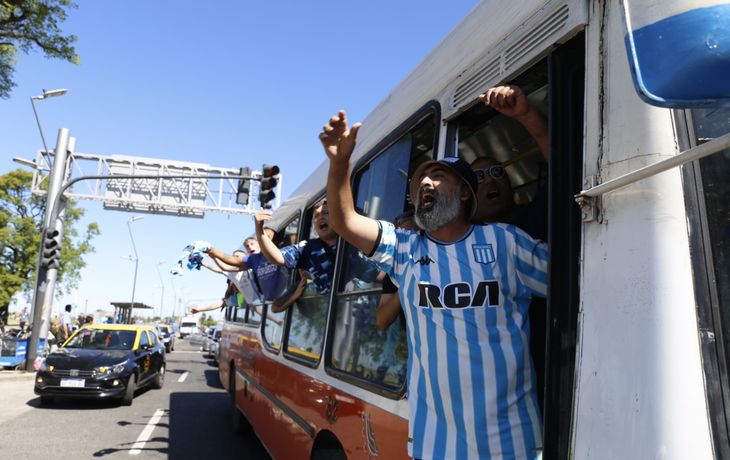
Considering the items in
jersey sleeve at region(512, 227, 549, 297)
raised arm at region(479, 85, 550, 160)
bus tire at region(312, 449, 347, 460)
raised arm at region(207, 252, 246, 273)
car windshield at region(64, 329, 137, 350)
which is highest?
raised arm at region(479, 85, 550, 160)

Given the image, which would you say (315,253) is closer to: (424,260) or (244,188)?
(424,260)

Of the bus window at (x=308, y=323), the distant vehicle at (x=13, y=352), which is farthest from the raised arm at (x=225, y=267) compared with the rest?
the distant vehicle at (x=13, y=352)

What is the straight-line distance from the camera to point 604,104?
5.16ft

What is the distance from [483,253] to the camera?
6.31ft

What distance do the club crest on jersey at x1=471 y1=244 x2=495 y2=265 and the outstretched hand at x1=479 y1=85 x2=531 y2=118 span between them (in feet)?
1.54

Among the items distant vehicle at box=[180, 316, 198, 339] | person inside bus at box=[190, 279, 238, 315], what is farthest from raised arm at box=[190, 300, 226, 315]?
distant vehicle at box=[180, 316, 198, 339]

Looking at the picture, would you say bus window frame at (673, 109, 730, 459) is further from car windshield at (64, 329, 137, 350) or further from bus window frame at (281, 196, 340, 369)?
car windshield at (64, 329, 137, 350)

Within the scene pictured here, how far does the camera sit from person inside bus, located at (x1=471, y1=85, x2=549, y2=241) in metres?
1.98

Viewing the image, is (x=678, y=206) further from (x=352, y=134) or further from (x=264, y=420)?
(x=264, y=420)

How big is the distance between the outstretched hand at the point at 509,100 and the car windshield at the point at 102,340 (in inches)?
458

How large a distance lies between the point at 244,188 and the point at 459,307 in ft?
44.2

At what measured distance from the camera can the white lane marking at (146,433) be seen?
7.31 metres

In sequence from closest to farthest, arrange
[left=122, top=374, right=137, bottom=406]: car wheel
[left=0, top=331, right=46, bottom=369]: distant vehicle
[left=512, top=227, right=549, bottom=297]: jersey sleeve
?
1. [left=512, top=227, right=549, bottom=297]: jersey sleeve
2. [left=122, top=374, right=137, bottom=406]: car wheel
3. [left=0, top=331, right=46, bottom=369]: distant vehicle

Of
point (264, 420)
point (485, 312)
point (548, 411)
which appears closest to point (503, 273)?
point (485, 312)
